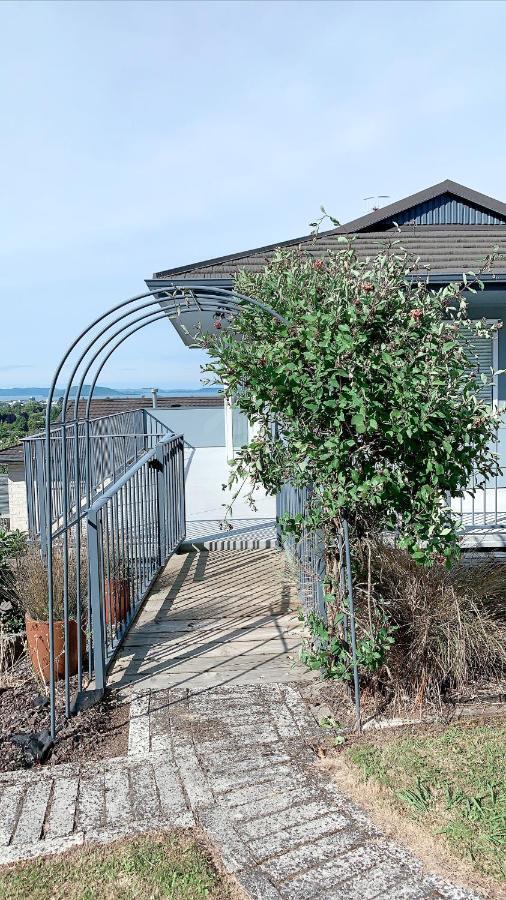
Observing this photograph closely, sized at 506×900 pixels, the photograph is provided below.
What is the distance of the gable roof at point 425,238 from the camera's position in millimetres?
7777

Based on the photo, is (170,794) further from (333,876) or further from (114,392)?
(114,392)

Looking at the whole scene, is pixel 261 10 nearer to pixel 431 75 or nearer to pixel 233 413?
pixel 431 75

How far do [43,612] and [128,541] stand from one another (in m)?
0.91

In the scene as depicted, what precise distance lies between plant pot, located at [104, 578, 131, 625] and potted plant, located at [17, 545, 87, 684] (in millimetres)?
169

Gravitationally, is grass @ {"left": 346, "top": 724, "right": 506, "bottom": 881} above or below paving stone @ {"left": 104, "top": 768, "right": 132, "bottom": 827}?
above

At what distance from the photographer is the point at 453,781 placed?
9.40 feet

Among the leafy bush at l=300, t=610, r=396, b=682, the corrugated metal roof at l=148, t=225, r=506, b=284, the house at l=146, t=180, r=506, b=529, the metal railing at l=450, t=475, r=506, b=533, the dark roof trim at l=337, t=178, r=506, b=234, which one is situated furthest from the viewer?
the dark roof trim at l=337, t=178, r=506, b=234

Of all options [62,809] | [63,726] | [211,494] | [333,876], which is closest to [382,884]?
[333,876]

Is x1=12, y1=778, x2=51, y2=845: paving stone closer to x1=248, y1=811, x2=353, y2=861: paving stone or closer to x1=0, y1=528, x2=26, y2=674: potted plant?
x1=248, y1=811, x2=353, y2=861: paving stone

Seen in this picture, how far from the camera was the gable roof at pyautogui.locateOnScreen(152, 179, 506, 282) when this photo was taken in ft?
25.5

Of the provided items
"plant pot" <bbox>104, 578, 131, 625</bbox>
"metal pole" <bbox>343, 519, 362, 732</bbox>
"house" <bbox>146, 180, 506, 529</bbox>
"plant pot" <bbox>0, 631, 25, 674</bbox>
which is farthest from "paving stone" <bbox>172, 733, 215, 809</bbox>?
"house" <bbox>146, 180, 506, 529</bbox>

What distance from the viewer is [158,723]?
3521mm

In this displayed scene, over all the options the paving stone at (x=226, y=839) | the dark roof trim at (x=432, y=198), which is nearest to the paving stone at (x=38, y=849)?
the paving stone at (x=226, y=839)

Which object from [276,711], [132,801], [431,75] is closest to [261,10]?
[431,75]
